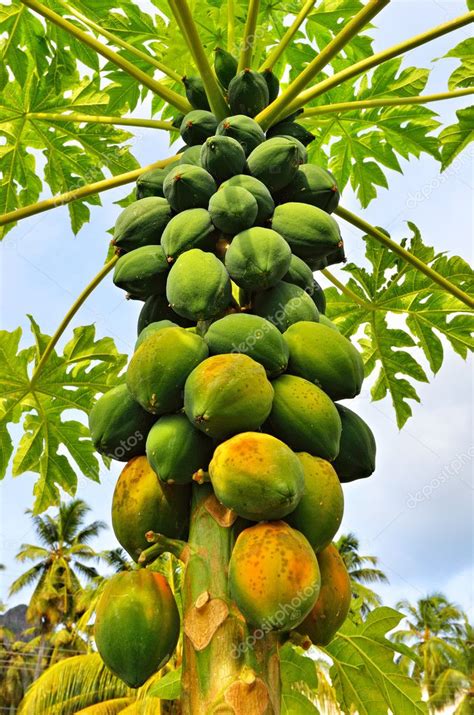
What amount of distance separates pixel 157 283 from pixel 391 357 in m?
1.90

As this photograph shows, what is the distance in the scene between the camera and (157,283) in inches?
82.7

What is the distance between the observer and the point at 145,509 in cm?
169

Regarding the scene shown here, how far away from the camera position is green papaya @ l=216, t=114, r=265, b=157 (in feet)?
7.47

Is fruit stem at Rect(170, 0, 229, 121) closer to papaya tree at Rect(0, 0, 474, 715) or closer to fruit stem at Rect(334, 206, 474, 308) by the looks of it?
papaya tree at Rect(0, 0, 474, 715)

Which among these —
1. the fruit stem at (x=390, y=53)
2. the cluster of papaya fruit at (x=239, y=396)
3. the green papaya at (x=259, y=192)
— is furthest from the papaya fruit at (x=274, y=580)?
the fruit stem at (x=390, y=53)

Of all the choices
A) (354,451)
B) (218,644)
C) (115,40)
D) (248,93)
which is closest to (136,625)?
(218,644)

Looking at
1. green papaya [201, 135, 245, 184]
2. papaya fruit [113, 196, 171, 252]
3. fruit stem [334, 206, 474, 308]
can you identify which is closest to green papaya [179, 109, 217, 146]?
green papaya [201, 135, 245, 184]

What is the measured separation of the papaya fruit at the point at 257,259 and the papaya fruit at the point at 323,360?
172mm

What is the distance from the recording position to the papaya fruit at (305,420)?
5.45ft

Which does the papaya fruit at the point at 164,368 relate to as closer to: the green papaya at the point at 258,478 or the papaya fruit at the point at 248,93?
the green papaya at the point at 258,478

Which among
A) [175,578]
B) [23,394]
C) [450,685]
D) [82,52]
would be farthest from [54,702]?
[450,685]

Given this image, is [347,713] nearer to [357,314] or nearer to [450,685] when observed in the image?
[357,314]

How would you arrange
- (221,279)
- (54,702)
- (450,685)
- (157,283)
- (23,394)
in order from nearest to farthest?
(221,279)
(157,283)
(23,394)
(54,702)
(450,685)

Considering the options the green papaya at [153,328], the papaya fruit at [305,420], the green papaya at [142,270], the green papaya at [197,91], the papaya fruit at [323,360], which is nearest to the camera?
the papaya fruit at [305,420]
